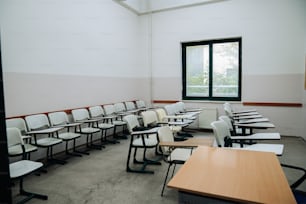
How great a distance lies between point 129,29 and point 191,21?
6.12 feet

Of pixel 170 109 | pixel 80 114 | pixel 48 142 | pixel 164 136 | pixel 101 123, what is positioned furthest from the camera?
pixel 170 109

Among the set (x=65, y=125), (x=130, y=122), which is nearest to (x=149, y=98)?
(x=130, y=122)

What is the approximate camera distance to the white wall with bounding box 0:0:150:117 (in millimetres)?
3637

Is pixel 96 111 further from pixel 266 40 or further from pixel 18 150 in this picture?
pixel 266 40

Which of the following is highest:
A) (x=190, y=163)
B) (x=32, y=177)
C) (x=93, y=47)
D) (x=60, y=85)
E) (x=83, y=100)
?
(x=93, y=47)

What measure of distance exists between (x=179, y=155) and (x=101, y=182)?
1.20 m

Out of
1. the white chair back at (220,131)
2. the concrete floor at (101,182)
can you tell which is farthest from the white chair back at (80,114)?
the white chair back at (220,131)

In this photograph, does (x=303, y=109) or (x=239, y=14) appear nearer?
(x=303, y=109)

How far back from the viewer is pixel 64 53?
4.55m

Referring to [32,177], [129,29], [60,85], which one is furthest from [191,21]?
[32,177]

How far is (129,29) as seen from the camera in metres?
6.72

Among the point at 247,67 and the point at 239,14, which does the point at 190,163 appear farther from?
the point at 239,14

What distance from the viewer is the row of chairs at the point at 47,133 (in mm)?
2709

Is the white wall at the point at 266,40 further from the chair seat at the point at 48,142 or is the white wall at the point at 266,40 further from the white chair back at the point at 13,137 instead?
the white chair back at the point at 13,137
